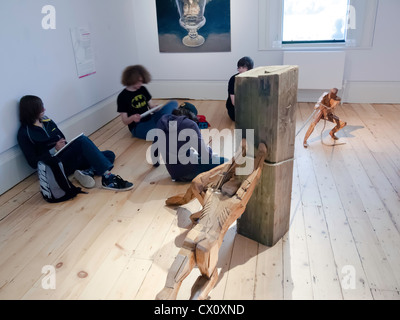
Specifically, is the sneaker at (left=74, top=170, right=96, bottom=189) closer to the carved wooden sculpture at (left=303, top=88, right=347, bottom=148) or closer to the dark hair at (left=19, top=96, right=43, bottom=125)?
the dark hair at (left=19, top=96, right=43, bottom=125)

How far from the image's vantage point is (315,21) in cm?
518

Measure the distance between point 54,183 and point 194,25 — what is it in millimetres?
3599

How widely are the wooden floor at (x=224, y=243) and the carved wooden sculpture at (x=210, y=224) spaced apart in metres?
0.35

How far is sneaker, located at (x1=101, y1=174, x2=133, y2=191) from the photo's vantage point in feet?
10.3

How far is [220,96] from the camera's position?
5.75 m

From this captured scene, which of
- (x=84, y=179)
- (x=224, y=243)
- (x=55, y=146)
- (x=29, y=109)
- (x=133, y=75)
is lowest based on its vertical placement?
(x=224, y=243)

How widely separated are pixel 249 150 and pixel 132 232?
1066mm

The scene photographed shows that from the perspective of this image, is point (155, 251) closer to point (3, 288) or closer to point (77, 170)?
point (3, 288)

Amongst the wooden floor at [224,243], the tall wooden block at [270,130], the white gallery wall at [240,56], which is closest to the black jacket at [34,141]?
the wooden floor at [224,243]

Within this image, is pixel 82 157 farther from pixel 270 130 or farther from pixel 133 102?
pixel 270 130

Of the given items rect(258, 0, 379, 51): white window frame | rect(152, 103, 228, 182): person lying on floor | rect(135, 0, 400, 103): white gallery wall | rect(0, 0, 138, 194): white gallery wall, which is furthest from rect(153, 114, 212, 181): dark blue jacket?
rect(258, 0, 379, 51): white window frame

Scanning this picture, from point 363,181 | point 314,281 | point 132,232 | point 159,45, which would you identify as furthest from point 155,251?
point 159,45

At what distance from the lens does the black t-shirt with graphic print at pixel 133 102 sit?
13.4 ft

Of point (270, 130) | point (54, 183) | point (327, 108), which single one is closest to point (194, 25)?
point (327, 108)
